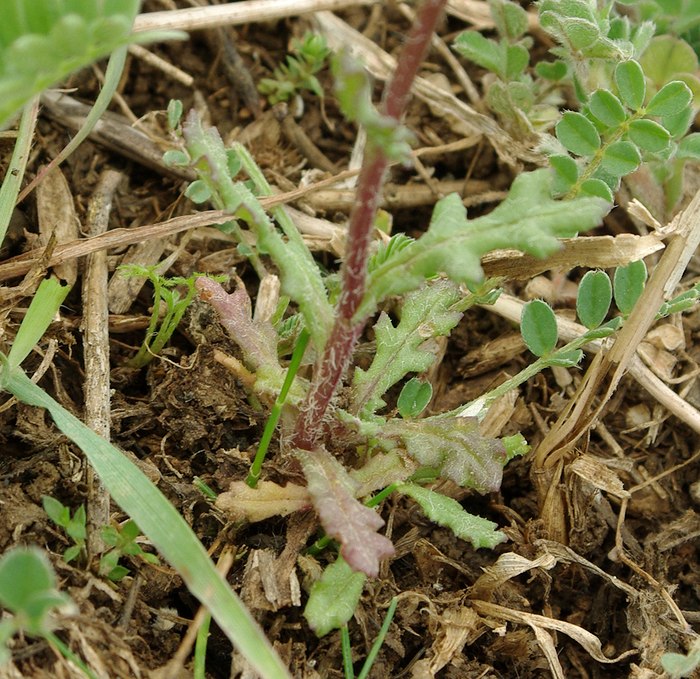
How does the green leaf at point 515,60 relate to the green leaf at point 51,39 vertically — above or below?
below

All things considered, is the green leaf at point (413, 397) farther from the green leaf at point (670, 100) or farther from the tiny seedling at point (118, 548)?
the green leaf at point (670, 100)

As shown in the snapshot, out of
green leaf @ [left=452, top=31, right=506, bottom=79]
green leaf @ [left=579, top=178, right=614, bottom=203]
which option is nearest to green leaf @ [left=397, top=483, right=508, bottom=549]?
green leaf @ [left=579, top=178, right=614, bottom=203]

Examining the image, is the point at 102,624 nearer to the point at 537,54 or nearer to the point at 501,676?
the point at 501,676

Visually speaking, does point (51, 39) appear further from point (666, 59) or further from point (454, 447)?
point (666, 59)

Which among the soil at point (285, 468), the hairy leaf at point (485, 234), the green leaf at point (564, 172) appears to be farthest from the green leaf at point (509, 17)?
the hairy leaf at point (485, 234)

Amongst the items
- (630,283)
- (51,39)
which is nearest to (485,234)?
(630,283)

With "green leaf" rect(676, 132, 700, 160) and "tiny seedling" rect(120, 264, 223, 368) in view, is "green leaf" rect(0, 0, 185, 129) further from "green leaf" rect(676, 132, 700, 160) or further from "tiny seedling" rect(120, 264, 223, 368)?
"green leaf" rect(676, 132, 700, 160)
